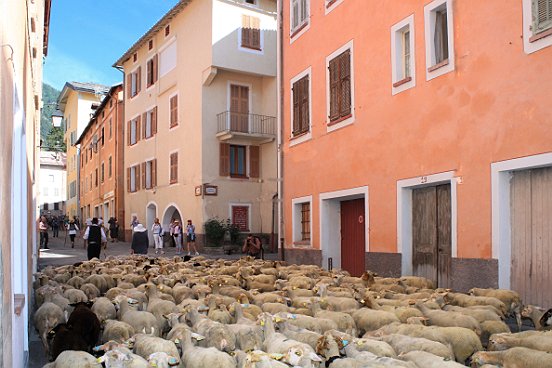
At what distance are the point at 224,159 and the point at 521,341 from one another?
23.1m

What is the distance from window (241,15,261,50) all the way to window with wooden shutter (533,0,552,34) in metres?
19.7

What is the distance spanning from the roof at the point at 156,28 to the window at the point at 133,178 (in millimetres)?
7245

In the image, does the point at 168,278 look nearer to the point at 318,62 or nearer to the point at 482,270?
the point at 482,270

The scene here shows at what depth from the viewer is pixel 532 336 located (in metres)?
6.27

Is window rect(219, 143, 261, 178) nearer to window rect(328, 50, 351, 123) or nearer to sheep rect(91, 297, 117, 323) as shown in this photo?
window rect(328, 50, 351, 123)

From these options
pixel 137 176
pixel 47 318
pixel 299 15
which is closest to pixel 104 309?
pixel 47 318

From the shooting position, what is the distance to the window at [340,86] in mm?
15461

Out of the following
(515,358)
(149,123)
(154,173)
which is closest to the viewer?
(515,358)

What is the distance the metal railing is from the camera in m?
28.3

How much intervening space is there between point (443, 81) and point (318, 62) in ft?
18.9

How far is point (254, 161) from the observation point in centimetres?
2952

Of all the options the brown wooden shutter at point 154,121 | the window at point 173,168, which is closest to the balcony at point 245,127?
the window at point 173,168

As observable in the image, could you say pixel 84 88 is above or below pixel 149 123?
above

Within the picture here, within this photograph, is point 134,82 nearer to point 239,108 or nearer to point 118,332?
point 239,108
